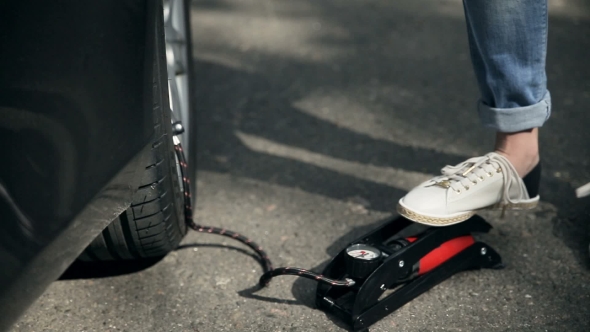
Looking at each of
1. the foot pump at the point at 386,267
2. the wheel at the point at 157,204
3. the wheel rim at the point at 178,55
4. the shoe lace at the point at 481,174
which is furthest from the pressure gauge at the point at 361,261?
the wheel rim at the point at 178,55

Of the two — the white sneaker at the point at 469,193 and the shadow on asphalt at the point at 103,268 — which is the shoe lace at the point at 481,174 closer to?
the white sneaker at the point at 469,193

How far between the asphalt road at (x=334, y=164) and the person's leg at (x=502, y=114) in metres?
0.20

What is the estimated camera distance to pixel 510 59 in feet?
5.90

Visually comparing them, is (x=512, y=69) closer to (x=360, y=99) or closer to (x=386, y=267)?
(x=386, y=267)

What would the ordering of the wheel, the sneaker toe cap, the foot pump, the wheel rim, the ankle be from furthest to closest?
the wheel rim, the ankle, the sneaker toe cap, the foot pump, the wheel

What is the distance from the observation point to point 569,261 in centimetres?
196

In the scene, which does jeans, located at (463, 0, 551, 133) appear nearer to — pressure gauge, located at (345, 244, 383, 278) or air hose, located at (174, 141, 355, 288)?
pressure gauge, located at (345, 244, 383, 278)

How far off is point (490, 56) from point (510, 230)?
1.97 feet

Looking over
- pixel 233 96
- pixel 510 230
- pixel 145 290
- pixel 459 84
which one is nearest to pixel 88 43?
pixel 145 290

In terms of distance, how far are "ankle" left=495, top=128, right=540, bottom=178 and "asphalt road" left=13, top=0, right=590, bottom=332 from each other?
0.26 meters

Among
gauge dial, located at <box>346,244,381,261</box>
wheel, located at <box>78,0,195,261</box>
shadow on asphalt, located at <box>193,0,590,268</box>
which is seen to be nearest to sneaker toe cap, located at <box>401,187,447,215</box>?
gauge dial, located at <box>346,244,381,261</box>

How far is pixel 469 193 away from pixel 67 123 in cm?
111

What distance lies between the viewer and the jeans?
1.74m

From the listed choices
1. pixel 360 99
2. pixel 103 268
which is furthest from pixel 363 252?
pixel 360 99
